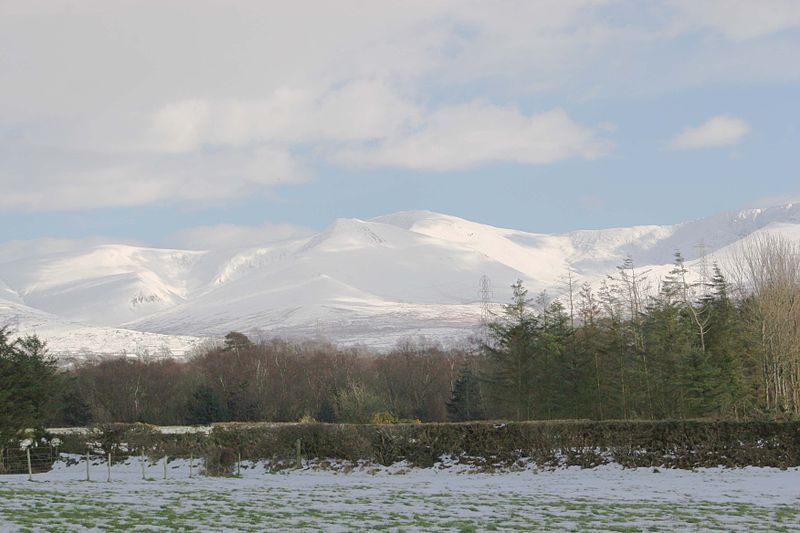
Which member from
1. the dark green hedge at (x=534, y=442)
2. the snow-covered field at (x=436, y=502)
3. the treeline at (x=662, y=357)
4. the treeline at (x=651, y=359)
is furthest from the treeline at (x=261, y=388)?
the snow-covered field at (x=436, y=502)

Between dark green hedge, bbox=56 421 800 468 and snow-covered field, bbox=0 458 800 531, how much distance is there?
1.00 meters

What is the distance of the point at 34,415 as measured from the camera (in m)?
40.3

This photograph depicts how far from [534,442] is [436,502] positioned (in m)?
13.3

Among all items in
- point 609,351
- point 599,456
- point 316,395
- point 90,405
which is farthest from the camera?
point 316,395

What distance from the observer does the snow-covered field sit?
17.5 m

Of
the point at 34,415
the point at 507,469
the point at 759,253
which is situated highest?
the point at 759,253

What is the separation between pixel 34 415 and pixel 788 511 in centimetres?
3101

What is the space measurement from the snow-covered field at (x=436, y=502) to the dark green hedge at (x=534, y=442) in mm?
996

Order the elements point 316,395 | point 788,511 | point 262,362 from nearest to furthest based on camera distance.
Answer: point 788,511, point 316,395, point 262,362

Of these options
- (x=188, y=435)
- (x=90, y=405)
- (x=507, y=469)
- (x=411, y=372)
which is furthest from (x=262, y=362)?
(x=507, y=469)

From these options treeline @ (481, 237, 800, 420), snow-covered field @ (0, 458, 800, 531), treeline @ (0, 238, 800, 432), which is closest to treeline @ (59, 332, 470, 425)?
treeline @ (0, 238, 800, 432)

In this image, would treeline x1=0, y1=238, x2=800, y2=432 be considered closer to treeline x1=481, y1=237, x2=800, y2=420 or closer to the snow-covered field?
treeline x1=481, y1=237, x2=800, y2=420

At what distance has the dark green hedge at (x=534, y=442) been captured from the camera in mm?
32156

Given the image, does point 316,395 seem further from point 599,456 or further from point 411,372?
point 599,456
